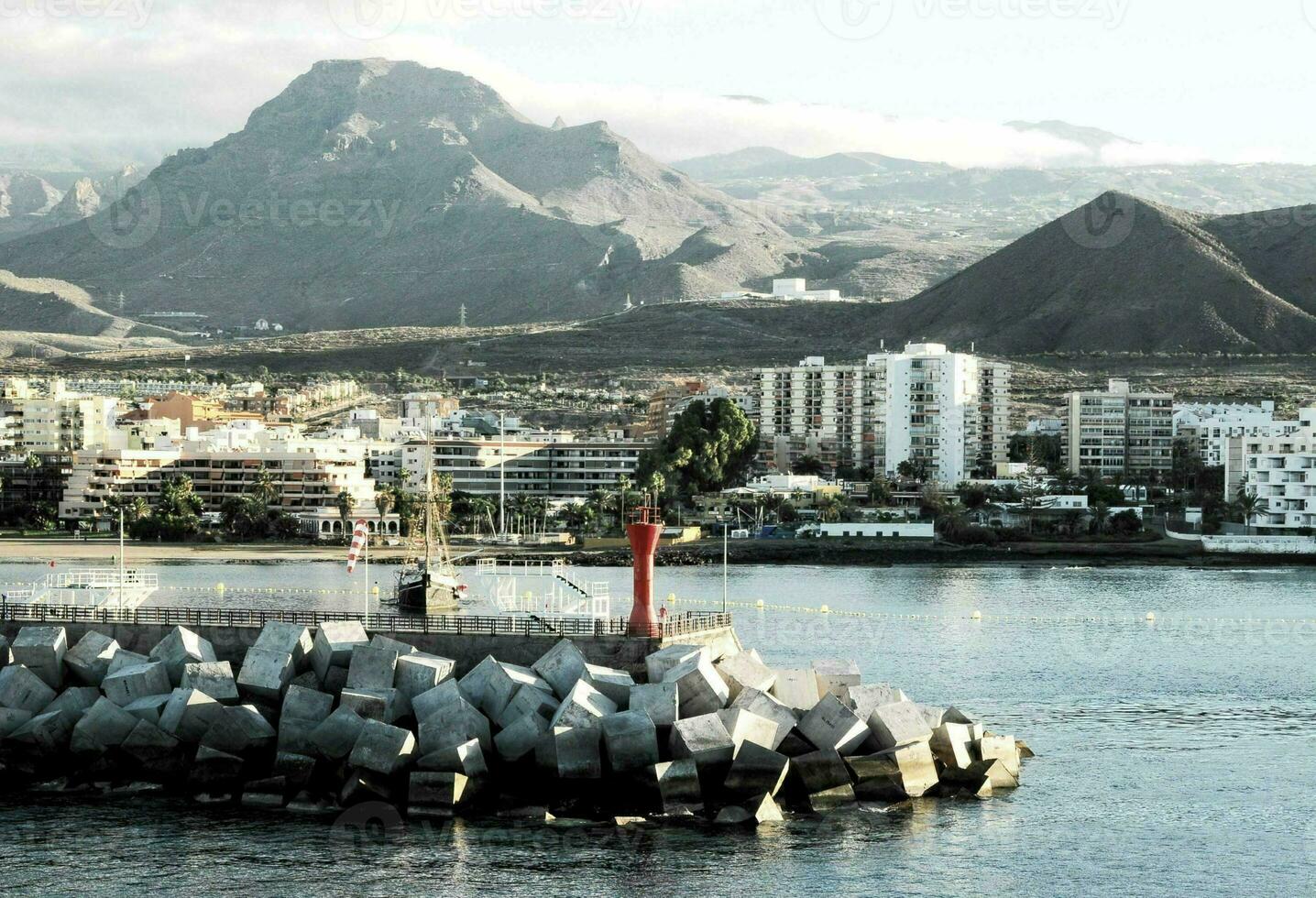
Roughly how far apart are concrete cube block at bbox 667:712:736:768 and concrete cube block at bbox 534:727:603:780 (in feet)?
3.58

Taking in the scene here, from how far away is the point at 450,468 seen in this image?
373ft

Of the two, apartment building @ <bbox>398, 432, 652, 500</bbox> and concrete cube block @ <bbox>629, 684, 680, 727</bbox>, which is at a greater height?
apartment building @ <bbox>398, 432, 652, 500</bbox>

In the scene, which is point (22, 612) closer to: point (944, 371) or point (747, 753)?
point (747, 753)

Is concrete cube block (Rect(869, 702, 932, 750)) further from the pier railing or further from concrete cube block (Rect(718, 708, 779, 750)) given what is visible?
the pier railing

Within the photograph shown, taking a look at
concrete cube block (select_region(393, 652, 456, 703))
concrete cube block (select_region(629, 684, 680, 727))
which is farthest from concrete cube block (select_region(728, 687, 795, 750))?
concrete cube block (select_region(393, 652, 456, 703))

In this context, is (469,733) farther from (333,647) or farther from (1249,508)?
(1249,508)

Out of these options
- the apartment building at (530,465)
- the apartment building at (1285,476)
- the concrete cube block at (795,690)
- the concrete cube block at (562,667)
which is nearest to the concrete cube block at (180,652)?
the concrete cube block at (562,667)

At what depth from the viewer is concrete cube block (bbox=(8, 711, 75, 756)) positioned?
2989cm

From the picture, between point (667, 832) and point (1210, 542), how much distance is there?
7042cm

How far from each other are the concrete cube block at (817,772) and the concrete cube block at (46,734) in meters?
10.7

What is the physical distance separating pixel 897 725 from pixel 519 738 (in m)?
5.60

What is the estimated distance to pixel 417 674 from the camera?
29875 mm

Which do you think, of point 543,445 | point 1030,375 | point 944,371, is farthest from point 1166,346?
point 543,445

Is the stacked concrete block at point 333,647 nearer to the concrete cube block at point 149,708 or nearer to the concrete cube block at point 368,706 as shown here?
the concrete cube block at point 368,706
